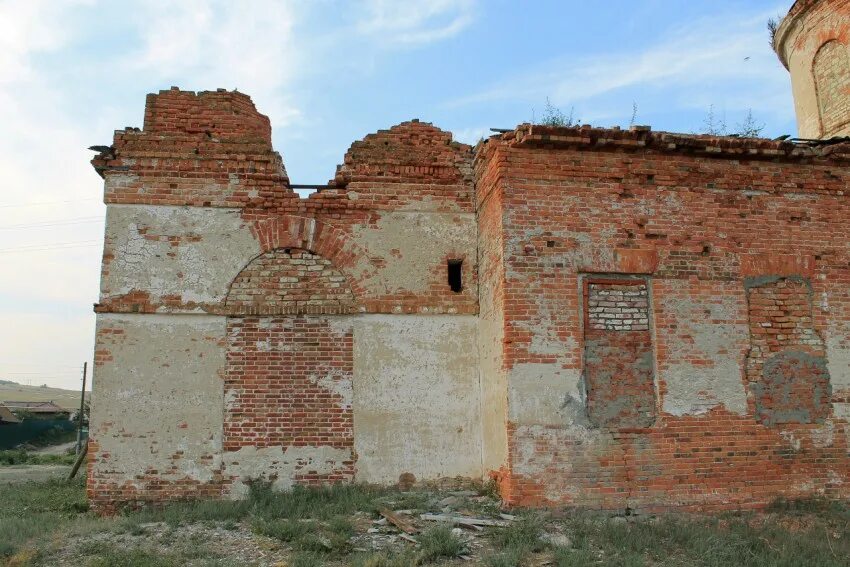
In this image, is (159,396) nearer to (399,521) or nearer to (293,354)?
(293,354)

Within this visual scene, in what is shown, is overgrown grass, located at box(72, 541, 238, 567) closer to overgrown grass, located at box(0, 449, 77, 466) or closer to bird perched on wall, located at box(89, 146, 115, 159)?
bird perched on wall, located at box(89, 146, 115, 159)

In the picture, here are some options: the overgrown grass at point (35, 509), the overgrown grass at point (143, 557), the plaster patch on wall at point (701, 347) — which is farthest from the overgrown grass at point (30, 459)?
the plaster patch on wall at point (701, 347)

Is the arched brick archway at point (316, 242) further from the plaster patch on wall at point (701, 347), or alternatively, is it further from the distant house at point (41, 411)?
the distant house at point (41, 411)

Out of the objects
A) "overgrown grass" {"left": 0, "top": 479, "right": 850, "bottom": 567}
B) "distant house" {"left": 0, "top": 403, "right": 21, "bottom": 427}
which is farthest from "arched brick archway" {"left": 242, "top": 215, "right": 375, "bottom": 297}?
"distant house" {"left": 0, "top": 403, "right": 21, "bottom": 427}

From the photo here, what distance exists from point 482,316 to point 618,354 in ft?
5.92

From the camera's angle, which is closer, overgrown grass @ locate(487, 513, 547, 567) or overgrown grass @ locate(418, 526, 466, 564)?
overgrown grass @ locate(487, 513, 547, 567)

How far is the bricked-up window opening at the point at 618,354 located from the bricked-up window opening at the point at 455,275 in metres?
1.81

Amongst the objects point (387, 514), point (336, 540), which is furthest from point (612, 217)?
point (336, 540)

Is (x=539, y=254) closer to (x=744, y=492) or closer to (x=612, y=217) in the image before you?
(x=612, y=217)

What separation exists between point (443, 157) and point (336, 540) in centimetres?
527

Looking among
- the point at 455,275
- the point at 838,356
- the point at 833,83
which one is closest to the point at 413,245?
the point at 455,275

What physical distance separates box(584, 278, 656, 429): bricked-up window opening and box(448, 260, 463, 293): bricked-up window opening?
5.94ft

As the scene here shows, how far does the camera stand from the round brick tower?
11641 mm

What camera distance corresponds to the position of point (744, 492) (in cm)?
779
